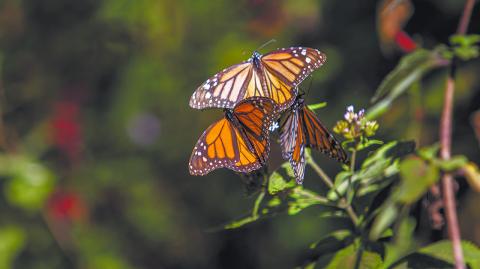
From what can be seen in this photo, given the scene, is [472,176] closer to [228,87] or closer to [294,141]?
[294,141]

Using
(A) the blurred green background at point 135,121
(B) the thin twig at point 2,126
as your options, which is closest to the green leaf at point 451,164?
(A) the blurred green background at point 135,121

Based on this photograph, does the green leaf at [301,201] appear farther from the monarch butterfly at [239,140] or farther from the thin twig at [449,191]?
the thin twig at [449,191]

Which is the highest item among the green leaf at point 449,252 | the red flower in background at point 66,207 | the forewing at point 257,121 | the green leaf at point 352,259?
the red flower in background at point 66,207

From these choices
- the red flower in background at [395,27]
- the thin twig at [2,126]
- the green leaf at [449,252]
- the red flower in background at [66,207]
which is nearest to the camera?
the green leaf at [449,252]

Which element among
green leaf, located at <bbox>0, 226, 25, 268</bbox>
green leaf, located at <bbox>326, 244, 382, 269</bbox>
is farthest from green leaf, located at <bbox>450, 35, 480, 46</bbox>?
green leaf, located at <bbox>0, 226, 25, 268</bbox>

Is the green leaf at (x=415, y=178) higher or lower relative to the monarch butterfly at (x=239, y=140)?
lower

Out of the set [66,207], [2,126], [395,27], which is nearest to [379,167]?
[395,27]
